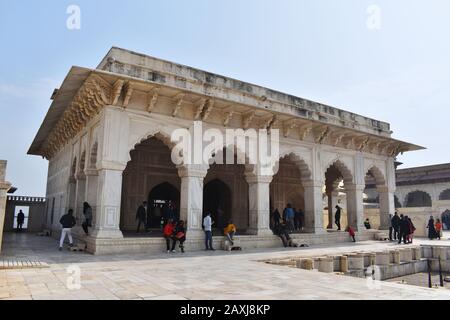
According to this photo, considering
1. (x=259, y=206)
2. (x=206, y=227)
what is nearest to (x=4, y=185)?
(x=206, y=227)

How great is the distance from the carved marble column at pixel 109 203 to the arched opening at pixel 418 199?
30.2 meters

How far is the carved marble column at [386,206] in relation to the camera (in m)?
17.2

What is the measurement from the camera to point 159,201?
52.0ft

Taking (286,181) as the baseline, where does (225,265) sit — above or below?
below

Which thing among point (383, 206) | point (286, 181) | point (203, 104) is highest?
point (203, 104)

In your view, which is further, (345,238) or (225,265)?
(345,238)

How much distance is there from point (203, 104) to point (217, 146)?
58.6 inches

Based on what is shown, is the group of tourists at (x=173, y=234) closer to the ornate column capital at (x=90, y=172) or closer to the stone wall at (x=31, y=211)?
the ornate column capital at (x=90, y=172)

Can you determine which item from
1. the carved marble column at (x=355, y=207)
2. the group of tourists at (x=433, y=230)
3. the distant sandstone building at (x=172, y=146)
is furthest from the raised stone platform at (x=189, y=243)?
the group of tourists at (x=433, y=230)

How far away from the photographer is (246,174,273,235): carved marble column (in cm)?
1241

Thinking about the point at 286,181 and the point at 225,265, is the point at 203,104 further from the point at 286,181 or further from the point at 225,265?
the point at 286,181
